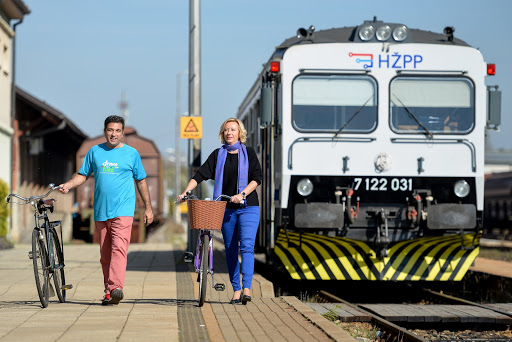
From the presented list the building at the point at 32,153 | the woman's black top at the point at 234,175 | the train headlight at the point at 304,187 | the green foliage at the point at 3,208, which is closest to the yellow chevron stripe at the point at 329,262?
the train headlight at the point at 304,187

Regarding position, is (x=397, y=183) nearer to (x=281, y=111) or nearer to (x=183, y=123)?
(x=281, y=111)

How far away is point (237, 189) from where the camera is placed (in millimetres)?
10023

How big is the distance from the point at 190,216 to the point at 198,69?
321 inches

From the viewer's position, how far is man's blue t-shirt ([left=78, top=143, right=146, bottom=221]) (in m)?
9.76

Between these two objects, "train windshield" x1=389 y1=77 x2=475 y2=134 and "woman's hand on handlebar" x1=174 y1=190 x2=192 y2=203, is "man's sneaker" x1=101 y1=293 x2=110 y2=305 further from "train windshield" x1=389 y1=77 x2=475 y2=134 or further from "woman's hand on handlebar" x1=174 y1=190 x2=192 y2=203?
"train windshield" x1=389 y1=77 x2=475 y2=134

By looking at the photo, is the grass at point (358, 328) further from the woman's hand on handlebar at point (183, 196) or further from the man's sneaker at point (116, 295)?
the man's sneaker at point (116, 295)

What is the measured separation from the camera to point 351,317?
10.6 metres

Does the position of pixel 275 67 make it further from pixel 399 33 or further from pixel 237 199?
pixel 237 199

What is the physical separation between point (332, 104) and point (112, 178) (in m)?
4.11

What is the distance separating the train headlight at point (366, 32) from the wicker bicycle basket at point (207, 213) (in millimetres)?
4460

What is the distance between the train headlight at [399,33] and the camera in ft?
Result: 42.8

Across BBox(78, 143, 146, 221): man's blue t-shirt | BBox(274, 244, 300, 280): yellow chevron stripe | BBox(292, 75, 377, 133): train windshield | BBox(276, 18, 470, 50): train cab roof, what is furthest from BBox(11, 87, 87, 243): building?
BBox(78, 143, 146, 221): man's blue t-shirt

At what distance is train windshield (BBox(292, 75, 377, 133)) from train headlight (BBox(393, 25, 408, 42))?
68 cm

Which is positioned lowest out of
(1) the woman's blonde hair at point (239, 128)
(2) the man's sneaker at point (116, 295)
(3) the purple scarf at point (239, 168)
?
(2) the man's sneaker at point (116, 295)
